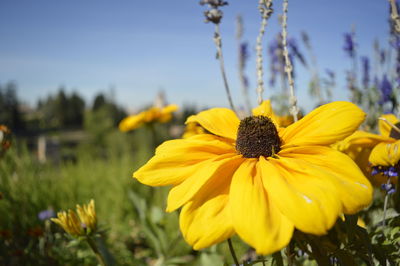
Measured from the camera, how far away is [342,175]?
2.07ft

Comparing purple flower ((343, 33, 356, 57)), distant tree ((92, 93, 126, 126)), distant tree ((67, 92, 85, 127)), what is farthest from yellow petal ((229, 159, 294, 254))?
distant tree ((67, 92, 85, 127))

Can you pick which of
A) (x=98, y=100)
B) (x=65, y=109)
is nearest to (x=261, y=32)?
(x=98, y=100)

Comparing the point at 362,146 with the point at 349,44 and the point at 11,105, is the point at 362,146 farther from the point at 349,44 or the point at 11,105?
the point at 11,105

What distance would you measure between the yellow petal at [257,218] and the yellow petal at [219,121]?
0.91 feet

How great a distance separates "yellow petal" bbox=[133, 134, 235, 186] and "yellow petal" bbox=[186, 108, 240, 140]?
0.07m

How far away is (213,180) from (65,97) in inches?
1582

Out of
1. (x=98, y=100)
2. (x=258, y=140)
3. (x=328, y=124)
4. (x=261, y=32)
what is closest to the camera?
(x=328, y=124)

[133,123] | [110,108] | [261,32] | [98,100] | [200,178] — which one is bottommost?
[110,108]

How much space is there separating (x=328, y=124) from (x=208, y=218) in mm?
353

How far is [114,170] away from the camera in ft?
15.6

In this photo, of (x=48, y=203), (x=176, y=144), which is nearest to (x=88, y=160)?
(x=48, y=203)

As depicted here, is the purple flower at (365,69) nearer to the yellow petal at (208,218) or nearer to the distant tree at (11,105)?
the yellow petal at (208,218)

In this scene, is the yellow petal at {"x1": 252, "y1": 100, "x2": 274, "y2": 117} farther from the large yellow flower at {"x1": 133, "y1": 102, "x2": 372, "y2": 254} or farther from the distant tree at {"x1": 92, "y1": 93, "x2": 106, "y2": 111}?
the distant tree at {"x1": 92, "y1": 93, "x2": 106, "y2": 111}

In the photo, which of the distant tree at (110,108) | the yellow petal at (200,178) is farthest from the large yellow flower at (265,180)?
the distant tree at (110,108)
